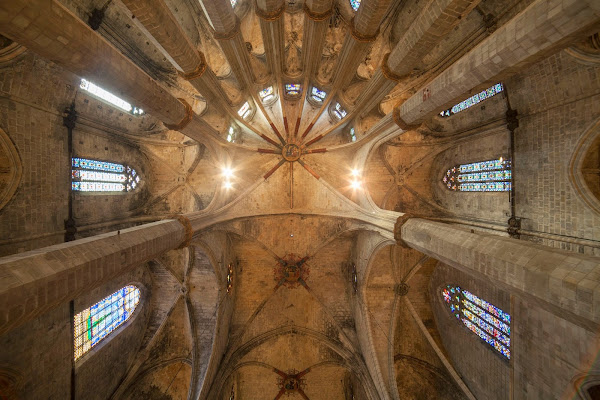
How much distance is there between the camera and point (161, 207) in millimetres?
11320

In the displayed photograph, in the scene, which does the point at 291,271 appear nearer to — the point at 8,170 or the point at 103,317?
the point at 103,317

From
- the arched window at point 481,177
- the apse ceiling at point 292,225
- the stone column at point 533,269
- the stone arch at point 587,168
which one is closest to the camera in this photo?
the stone column at point 533,269

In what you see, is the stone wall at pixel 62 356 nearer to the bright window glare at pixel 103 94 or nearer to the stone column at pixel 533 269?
the bright window glare at pixel 103 94

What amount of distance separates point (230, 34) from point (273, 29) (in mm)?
1495

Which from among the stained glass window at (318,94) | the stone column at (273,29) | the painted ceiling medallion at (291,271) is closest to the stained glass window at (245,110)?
the stone column at (273,29)

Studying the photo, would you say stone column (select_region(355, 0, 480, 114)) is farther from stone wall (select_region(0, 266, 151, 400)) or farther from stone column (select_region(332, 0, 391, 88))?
stone wall (select_region(0, 266, 151, 400))

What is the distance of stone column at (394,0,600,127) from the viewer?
347cm

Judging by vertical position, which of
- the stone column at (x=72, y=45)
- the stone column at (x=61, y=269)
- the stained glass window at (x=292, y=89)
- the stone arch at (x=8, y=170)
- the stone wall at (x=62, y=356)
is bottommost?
the stone wall at (x=62, y=356)

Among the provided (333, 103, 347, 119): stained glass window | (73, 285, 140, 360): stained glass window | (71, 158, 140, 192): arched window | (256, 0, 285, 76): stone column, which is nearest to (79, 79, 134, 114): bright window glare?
(71, 158, 140, 192): arched window

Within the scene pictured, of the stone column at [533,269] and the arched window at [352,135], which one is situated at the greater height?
the arched window at [352,135]

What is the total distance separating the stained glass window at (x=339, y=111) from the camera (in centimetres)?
1261

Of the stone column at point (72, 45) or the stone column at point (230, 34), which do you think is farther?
the stone column at point (230, 34)

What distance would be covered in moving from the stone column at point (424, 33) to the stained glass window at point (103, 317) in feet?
37.0

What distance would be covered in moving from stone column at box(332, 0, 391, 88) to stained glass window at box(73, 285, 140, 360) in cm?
1115
